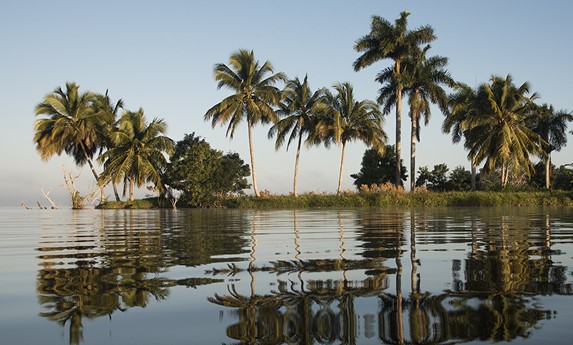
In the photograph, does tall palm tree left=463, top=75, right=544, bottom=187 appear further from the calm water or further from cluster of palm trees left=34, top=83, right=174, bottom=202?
the calm water

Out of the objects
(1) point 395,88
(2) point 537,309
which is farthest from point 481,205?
(2) point 537,309

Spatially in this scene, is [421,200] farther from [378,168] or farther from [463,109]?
[378,168]

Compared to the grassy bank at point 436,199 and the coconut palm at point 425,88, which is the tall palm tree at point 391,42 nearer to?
the coconut palm at point 425,88

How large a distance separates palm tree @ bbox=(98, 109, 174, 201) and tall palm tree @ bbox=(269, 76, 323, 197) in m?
9.71

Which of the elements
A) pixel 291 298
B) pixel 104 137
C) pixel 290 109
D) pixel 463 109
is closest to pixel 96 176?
pixel 104 137

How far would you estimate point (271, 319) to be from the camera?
98.2 inches

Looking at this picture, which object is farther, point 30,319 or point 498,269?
point 498,269

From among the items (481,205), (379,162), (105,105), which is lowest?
(481,205)

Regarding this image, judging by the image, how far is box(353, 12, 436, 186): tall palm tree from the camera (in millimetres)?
40062

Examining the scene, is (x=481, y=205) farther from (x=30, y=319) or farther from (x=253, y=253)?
(x=30, y=319)

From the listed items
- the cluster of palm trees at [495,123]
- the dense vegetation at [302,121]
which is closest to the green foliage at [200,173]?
the dense vegetation at [302,121]

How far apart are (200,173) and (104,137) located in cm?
1017

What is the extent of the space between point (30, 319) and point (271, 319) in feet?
4.11

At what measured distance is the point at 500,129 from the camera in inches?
1489
